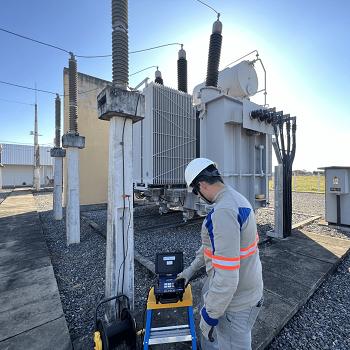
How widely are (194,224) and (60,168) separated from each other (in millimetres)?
5575

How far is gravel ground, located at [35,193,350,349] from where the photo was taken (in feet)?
8.09

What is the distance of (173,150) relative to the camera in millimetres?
6602

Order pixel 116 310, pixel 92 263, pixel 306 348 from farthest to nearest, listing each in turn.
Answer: pixel 92 263
pixel 116 310
pixel 306 348

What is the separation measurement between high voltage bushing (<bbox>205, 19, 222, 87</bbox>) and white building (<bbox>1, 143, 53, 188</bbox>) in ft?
116

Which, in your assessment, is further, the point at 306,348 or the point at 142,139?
the point at 142,139

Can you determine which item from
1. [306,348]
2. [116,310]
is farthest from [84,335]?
[306,348]

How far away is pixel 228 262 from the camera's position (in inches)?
55.3

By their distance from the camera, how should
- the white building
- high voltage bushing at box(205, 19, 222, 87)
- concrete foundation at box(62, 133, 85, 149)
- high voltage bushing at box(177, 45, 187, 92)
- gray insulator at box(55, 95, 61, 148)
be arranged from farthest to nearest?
the white building, gray insulator at box(55, 95, 61, 148), high voltage bushing at box(177, 45, 187, 92), high voltage bushing at box(205, 19, 222, 87), concrete foundation at box(62, 133, 85, 149)

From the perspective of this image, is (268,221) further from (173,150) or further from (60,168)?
(60,168)

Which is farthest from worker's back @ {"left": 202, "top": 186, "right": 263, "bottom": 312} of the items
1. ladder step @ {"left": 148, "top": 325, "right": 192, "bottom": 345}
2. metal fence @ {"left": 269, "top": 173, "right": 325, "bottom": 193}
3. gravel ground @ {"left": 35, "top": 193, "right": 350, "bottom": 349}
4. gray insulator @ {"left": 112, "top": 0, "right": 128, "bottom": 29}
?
metal fence @ {"left": 269, "top": 173, "right": 325, "bottom": 193}

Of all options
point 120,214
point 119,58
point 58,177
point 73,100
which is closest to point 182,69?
point 73,100

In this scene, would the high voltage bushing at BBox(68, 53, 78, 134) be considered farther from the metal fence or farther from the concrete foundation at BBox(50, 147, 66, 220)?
the metal fence

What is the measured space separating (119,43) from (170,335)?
3124mm

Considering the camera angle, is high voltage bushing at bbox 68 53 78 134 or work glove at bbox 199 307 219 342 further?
high voltage bushing at bbox 68 53 78 134
